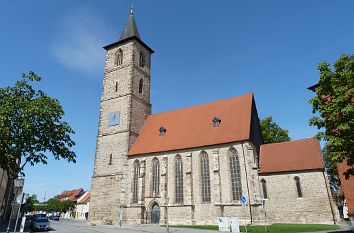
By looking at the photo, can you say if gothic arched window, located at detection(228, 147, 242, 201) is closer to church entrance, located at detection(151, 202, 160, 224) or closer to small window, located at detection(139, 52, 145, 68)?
church entrance, located at detection(151, 202, 160, 224)

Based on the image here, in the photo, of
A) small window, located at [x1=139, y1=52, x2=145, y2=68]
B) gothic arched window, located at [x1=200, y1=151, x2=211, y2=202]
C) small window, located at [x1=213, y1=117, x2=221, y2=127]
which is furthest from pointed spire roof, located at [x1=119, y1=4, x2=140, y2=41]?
gothic arched window, located at [x1=200, y1=151, x2=211, y2=202]

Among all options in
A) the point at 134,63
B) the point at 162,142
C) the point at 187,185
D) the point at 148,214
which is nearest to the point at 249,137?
→ the point at 187,185

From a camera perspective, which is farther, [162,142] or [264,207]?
[162,142]

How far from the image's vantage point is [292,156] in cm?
2594

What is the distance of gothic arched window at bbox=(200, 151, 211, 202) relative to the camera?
85.8 ft

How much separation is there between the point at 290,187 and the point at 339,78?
1310 centimetres

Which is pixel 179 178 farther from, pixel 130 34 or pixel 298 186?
pixel 130 34

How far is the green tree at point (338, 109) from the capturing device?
13.1 meters

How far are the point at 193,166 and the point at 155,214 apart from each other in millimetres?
6306

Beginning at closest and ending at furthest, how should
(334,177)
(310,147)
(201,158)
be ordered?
(310,147), (201,158), (334,177)

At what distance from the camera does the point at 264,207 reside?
958 inches

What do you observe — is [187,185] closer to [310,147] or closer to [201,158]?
[201,158]

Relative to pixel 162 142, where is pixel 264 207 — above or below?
below

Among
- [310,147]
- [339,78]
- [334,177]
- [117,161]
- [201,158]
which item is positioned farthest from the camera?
[334,177]
